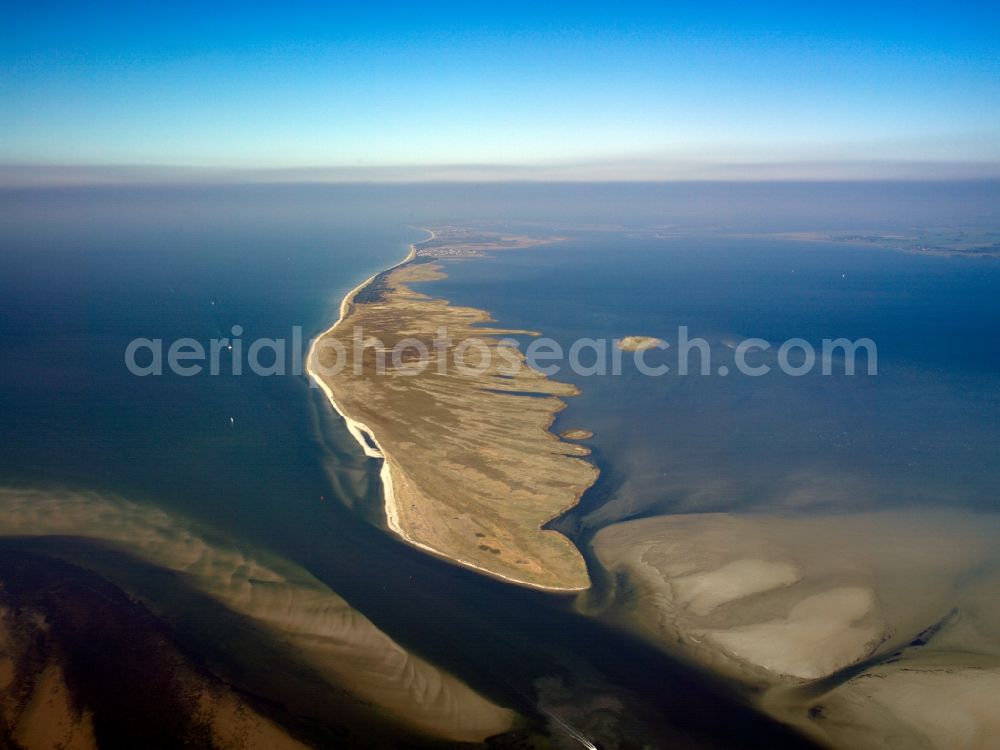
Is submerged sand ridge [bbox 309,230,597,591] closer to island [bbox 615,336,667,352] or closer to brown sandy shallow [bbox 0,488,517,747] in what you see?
brown sandy shallow [bbox 0,488,517,747]

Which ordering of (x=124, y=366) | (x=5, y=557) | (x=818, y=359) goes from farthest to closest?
(x=818, y=359) → (x=124, y=366) → (x=5, y=557)

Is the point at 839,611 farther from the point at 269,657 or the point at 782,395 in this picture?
the point at 782,395

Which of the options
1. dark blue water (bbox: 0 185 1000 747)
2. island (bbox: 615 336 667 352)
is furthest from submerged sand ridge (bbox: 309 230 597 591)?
island (bbox: 615 336 667 352)

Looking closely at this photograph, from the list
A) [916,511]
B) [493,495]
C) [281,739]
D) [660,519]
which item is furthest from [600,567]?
[916,511]

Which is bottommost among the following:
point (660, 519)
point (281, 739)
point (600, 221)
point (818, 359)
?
point (281, 739)

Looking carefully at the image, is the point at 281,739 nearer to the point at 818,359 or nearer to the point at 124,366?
the point at 124,366
